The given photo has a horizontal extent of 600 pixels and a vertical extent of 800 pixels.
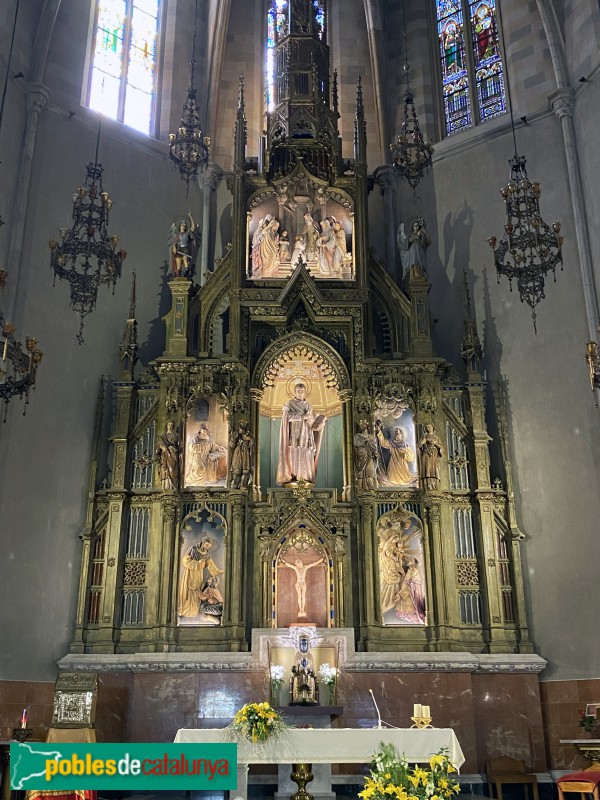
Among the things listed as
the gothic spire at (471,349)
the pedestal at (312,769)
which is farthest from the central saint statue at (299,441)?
the pedestal at (312,769)

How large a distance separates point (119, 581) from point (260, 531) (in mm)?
2646

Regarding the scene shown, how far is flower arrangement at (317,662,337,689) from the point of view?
1416 centimetres

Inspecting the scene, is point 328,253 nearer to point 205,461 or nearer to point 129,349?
point 129,349

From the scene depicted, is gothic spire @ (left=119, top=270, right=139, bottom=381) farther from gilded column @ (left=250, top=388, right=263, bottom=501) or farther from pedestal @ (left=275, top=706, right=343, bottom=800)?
pedestal @ (left=275, top=706, right=343, bottom=800)

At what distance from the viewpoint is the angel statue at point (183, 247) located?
17.1m

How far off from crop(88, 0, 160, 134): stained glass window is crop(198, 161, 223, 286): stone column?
1.73 metres

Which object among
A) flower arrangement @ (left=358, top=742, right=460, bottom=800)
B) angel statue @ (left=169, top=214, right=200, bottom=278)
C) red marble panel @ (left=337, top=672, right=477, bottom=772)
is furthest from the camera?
angel statue @ (left=169, top=214, right=200, bottom=278)

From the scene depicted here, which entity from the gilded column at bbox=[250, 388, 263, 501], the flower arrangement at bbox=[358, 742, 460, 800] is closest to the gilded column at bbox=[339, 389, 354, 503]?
the gilded column at bbox=[250, 388, 263, 501]

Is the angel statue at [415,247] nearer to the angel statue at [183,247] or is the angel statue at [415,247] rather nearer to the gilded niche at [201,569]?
the angel statue at [183,247]

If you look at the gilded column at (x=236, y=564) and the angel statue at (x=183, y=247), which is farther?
the angel statue at (x=183, y=247)

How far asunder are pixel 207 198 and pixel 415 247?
16.5 ft

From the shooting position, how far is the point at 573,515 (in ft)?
50.1

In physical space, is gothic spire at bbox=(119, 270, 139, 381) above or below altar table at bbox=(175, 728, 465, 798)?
above

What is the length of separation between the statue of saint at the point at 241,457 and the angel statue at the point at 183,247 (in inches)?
135
